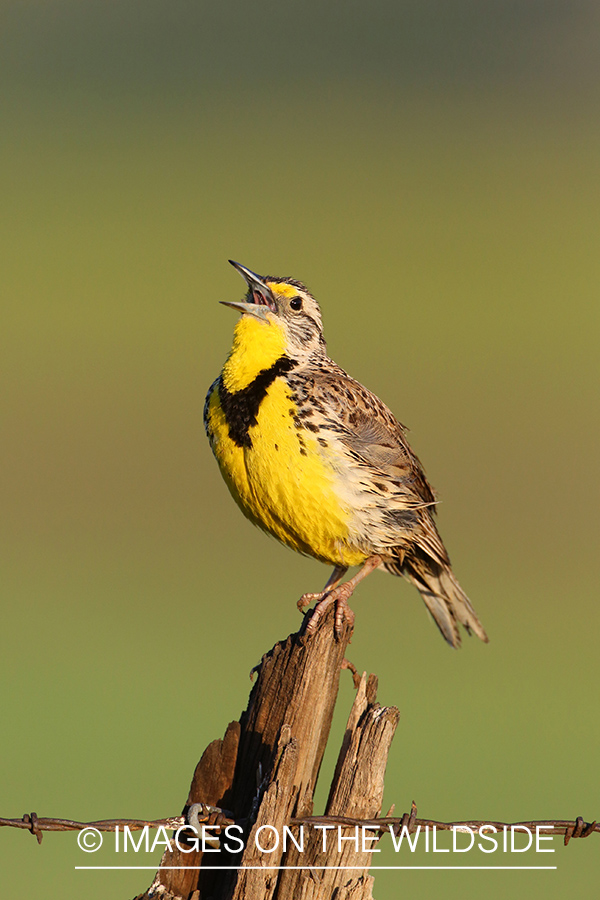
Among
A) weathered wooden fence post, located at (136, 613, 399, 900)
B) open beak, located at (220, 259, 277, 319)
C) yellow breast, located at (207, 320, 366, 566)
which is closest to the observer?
weathered wooden fence post, located at (136, 613, 399, 900)

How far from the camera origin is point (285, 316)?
12.3ft

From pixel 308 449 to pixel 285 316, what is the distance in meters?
0.58

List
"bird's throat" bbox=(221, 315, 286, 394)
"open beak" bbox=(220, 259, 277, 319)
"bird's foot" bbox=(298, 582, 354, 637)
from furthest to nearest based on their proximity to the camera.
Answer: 1. "open beak" bbox=(220, 259, 277, 319)
2. "bird's throat" bbox=(221, 315, 286, 394)
3. "bird's foot" bbox=(298, 582, 354, 637)

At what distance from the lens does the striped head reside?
11.8ft

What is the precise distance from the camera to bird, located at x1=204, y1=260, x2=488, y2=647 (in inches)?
132

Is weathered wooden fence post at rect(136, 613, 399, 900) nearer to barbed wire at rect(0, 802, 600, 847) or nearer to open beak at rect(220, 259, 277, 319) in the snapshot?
barbed wire at rect(0, 802, 600, 847)

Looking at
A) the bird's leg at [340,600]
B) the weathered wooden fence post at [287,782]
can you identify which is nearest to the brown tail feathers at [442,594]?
the bird's leg at [340,600]

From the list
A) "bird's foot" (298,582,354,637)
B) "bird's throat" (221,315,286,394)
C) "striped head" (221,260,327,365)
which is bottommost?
"bird's foot" (298,582,354,637)

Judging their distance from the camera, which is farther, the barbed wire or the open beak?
the open beak

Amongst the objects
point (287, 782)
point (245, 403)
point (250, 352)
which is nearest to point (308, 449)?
point (245, 403)

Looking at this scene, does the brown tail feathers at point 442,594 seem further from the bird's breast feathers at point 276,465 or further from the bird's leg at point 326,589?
the bird's breast feathers at point 276,465

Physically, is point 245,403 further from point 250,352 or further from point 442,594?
point 442,594

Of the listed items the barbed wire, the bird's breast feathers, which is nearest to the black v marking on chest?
the bird's breast feathers

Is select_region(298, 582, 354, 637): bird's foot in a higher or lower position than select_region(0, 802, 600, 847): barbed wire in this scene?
higher
